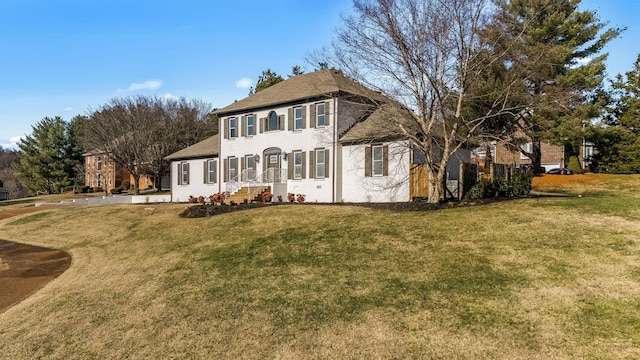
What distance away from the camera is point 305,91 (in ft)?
82.5

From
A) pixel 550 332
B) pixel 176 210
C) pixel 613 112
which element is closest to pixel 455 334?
pixel 550 332

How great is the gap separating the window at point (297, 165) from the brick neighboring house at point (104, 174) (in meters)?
33.5

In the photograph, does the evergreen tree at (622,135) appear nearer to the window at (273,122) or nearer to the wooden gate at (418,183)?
the wooden gate at (418,183)

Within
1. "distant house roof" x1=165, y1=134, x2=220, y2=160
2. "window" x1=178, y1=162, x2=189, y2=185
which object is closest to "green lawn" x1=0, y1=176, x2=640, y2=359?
"distant house roof" x1=165, y1=134, x2=220, y2=160

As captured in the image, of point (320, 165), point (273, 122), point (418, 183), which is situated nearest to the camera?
point (418, 183)

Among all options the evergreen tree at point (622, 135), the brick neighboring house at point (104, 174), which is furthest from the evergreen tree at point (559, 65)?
the brick neighboring house at point (104, 174)

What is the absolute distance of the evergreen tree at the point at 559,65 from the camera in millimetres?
22125

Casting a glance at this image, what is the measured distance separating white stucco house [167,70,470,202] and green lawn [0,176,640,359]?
609 centimetres

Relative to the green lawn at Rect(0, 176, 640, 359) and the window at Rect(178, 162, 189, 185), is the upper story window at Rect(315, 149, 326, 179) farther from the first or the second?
the window at Rect(178, 162, 189, 185)

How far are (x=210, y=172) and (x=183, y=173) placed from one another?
128 inches

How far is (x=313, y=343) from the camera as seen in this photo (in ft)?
23.2

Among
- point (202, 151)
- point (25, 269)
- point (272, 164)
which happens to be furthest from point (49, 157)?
point (25, 269)

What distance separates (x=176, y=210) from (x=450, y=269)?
18.0m

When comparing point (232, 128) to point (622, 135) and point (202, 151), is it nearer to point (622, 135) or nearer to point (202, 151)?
point (202, 151)
